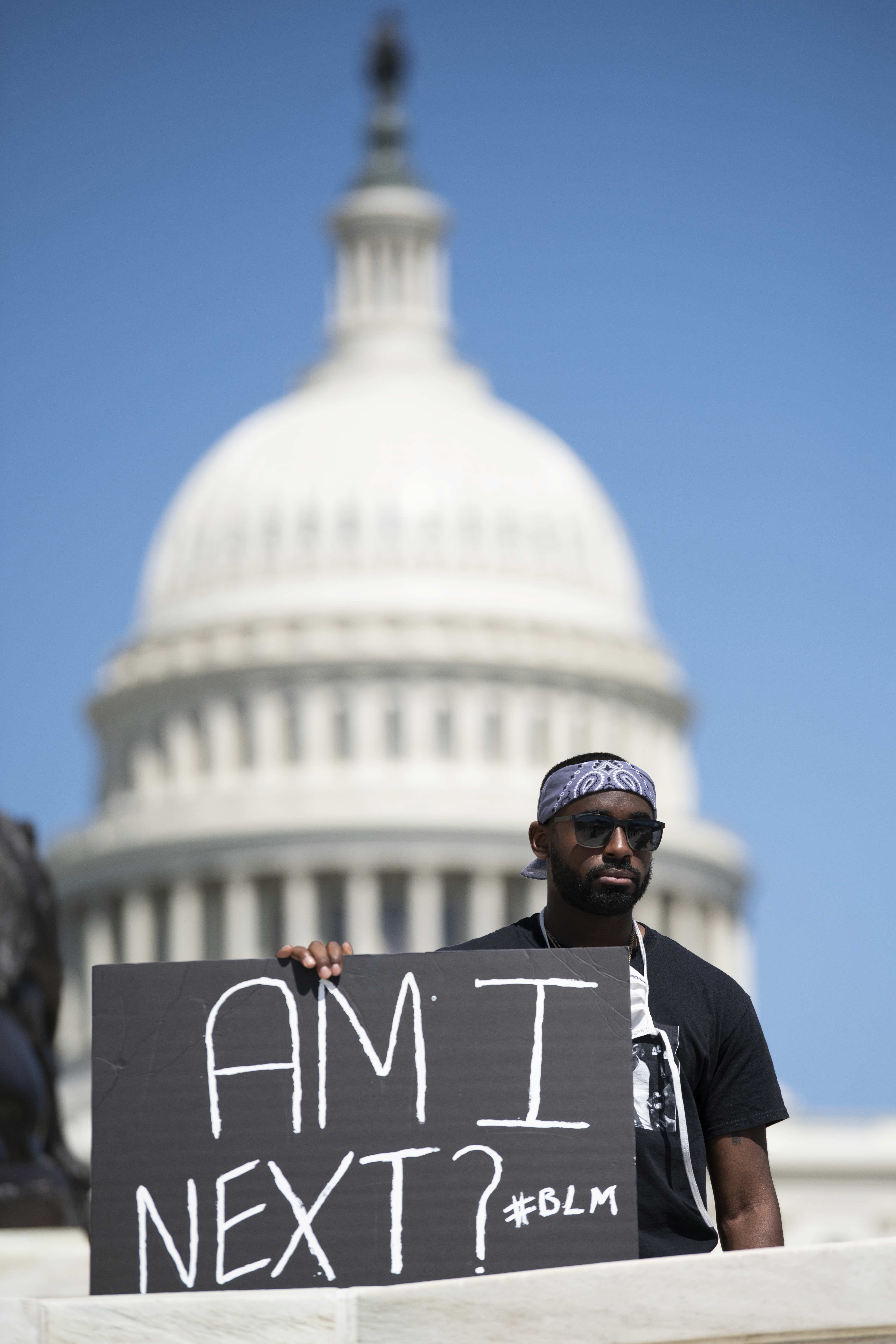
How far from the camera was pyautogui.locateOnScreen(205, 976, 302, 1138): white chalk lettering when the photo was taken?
7254mm

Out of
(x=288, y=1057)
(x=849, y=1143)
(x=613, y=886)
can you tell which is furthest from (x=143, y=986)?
(x=849, y=1143)

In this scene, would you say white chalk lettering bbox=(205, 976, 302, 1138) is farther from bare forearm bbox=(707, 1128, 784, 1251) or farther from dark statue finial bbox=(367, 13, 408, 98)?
dark statue finial bbox=(367, 13, 408, 98)

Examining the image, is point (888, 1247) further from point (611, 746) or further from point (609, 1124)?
point (611, 746)

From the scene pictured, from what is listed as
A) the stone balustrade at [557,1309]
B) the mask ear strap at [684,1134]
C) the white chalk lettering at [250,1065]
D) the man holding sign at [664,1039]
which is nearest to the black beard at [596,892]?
the man holding sign at [664,1039]

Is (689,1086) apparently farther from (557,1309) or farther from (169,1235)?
(169,1235)

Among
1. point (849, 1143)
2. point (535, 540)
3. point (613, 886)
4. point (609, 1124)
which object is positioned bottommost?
point (609, 1124)

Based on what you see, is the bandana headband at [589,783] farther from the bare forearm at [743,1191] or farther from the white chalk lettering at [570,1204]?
the white chalk lettering at [570,1204]

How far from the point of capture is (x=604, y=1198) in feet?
23.3

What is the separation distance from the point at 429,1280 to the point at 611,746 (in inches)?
3482

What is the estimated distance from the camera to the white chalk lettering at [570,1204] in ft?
23.3

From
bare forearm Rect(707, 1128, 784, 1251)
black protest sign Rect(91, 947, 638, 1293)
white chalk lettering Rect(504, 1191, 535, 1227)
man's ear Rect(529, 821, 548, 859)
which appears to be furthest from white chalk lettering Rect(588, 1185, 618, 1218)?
man's ear Rect(529, 821, 548, 859)

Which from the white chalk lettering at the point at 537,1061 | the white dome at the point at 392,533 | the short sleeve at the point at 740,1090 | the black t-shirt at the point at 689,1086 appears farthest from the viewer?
the white dome at the point at 392,533

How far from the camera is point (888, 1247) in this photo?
255 inches

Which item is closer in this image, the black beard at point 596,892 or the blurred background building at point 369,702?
the black beard at point 596,892
